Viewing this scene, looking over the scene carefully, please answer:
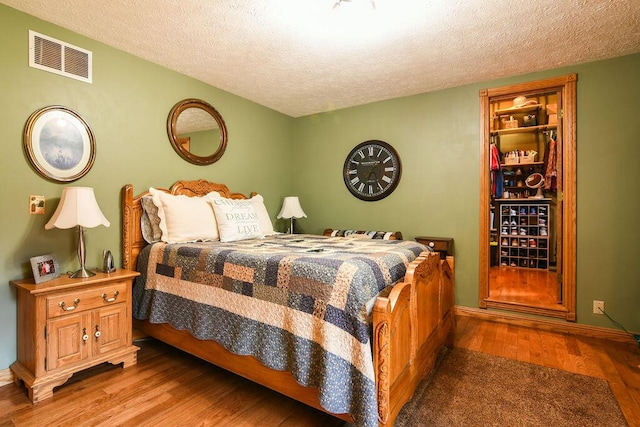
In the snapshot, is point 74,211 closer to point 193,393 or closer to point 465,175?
point 193,393

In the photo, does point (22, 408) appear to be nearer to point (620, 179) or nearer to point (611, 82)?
point (620, 179)

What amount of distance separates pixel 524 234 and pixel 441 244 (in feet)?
10.6

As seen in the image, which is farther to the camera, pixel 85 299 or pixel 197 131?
pixel 197 131

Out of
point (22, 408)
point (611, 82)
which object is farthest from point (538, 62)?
point (22, 408)

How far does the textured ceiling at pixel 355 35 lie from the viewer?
2053mm

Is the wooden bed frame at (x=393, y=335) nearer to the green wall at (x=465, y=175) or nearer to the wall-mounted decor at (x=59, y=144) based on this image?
the wall-mounted decor at (x=59, y=144)

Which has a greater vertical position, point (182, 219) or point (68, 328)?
point (182, 219)

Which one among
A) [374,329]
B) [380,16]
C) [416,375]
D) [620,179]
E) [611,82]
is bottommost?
[416,375]

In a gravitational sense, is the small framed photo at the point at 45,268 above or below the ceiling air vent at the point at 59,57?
below

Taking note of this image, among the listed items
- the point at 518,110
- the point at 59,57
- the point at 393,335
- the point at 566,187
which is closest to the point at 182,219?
the point at 59,57

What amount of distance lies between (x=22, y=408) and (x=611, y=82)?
4.89 meters

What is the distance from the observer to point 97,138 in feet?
8.18

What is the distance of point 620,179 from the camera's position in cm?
274

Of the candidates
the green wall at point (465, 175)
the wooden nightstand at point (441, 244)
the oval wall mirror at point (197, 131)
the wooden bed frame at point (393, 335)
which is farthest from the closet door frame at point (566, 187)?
the oval wall mirror at point (197, 131)
